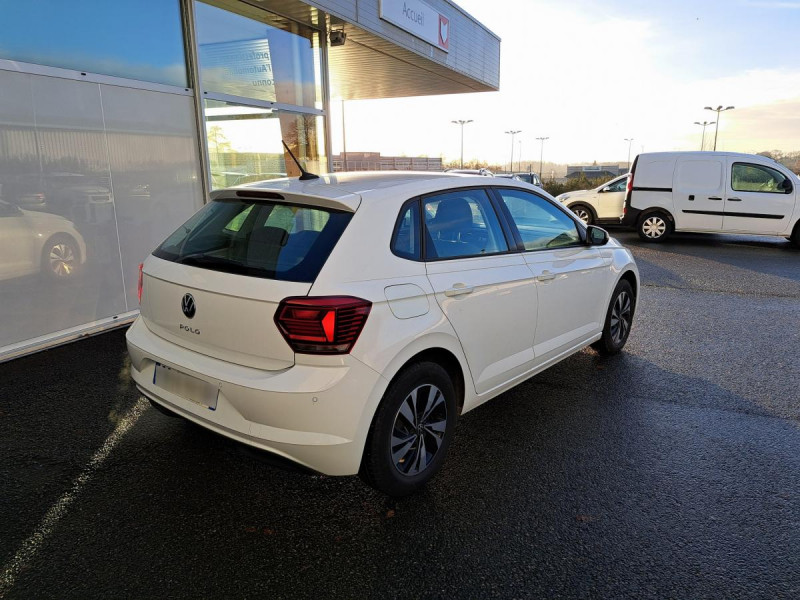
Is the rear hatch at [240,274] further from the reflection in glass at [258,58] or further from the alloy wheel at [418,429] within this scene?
the reflection in glass at [258,58]

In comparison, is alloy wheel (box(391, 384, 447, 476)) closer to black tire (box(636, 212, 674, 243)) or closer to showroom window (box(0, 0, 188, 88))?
showroom window (box(0, 0, 188, 88))

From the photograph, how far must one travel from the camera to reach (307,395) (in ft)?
8.14

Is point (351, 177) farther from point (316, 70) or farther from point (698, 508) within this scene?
point (316, 70)

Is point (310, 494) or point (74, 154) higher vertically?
point (74, 154)

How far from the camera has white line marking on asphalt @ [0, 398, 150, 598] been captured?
2.43 meters

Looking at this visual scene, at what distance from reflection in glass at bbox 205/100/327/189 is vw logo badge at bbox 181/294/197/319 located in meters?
4.99

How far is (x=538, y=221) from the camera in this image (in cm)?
412

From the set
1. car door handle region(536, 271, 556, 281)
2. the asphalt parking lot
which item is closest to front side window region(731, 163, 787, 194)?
the asphalt parking lot

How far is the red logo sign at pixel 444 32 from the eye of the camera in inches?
455

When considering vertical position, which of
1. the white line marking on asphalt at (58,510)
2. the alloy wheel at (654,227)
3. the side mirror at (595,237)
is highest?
the side mirror at (595,237)

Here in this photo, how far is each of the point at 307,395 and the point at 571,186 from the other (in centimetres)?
3404

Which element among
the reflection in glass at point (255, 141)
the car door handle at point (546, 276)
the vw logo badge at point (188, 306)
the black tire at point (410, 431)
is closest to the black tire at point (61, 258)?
the reflection in glass at point (255, 141)

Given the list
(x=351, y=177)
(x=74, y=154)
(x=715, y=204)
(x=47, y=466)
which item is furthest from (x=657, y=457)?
(x=715, y=204)

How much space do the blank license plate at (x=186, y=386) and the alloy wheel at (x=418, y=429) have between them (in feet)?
2.89
